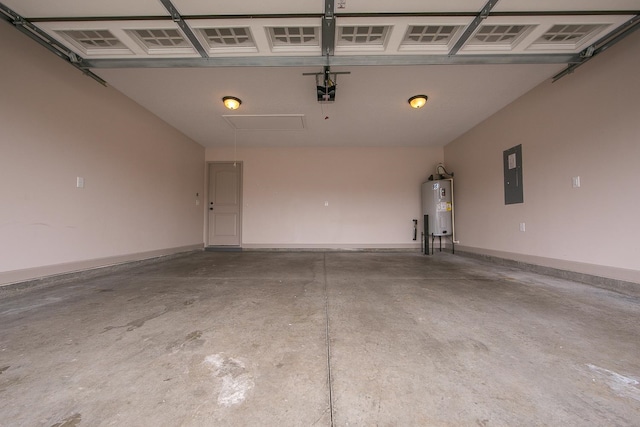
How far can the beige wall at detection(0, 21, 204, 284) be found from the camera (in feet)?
8.09

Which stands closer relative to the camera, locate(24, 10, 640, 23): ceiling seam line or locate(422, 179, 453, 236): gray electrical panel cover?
locate(24, 10, 640, 23): ceiling seam line

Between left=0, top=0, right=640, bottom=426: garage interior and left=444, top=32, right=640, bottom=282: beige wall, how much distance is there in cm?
2

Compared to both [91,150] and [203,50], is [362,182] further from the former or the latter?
[91,150]

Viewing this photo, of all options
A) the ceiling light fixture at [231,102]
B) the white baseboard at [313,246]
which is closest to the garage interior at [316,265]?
the ceiling light fixture at [231,102]

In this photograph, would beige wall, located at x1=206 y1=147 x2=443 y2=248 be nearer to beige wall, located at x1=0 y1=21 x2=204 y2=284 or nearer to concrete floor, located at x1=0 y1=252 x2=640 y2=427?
beige wall, located at x1=0 y1=21 x2=204 y2=284

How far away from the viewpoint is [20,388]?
3.54 feet

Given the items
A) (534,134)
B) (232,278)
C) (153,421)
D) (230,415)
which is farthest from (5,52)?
(534,134)

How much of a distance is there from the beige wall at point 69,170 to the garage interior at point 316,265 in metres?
0.02

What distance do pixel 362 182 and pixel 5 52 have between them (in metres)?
5.75

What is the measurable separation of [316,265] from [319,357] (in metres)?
2.82

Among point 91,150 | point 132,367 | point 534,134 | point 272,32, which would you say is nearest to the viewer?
point 132,367

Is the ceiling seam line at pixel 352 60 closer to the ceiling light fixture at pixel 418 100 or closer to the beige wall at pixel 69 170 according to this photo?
the beige wall at pixel 69 170

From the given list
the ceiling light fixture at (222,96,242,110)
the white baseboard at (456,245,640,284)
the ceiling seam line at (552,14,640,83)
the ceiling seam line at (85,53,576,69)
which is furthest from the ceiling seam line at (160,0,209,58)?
the white baseboard at (456,245,640,284)

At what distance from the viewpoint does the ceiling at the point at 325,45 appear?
2.06 m
